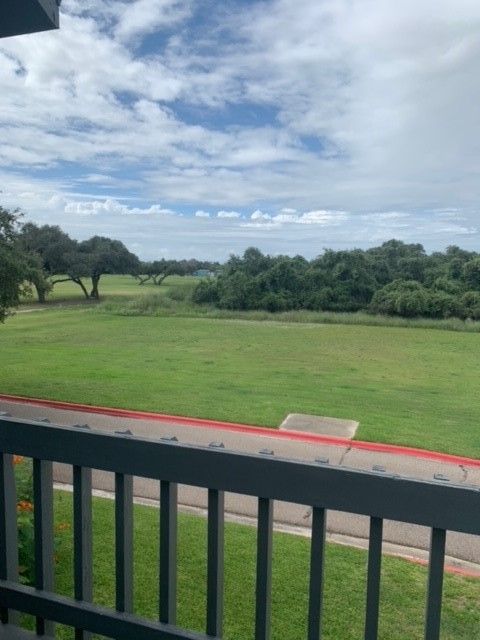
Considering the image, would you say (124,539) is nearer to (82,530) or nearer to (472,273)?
(82,530)

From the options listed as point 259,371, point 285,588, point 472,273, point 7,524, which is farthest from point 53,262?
point 472,273

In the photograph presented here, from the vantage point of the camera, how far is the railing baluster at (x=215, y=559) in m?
0.80

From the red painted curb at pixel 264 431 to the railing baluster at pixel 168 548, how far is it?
323 centimetres

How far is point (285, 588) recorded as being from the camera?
180cm

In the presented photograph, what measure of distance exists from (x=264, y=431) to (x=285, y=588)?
2.46 metres

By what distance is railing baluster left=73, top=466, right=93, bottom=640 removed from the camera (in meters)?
0.88

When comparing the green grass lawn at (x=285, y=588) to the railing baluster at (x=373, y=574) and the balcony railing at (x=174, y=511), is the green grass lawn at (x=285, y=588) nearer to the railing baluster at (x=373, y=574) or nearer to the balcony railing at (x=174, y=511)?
the balcony railing at (x=174, y=511)

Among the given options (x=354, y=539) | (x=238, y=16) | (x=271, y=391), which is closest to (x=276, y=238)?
(x=271, y=391)

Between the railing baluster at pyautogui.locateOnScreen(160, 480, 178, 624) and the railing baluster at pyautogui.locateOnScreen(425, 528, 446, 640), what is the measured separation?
1.35 ft

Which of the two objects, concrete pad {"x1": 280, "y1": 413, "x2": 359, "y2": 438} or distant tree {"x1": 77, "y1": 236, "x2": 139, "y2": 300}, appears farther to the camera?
distant tree {"x1": 77, "y1": 236, "x2": 139, "y2": 300}

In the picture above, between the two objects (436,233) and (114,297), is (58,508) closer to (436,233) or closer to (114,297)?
(436,233)

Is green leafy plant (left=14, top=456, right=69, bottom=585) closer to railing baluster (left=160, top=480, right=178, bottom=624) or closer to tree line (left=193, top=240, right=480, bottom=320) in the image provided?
railing baluster (left=160, top=480, right=178, bottom=624)

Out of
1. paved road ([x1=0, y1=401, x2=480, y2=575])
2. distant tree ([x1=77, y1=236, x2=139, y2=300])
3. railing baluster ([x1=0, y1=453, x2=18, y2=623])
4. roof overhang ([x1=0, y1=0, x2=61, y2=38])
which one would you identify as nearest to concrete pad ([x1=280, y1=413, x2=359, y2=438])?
paved road ([x1=0, y1=401, x2=480, y2=575])

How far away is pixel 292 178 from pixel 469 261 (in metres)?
3.49
